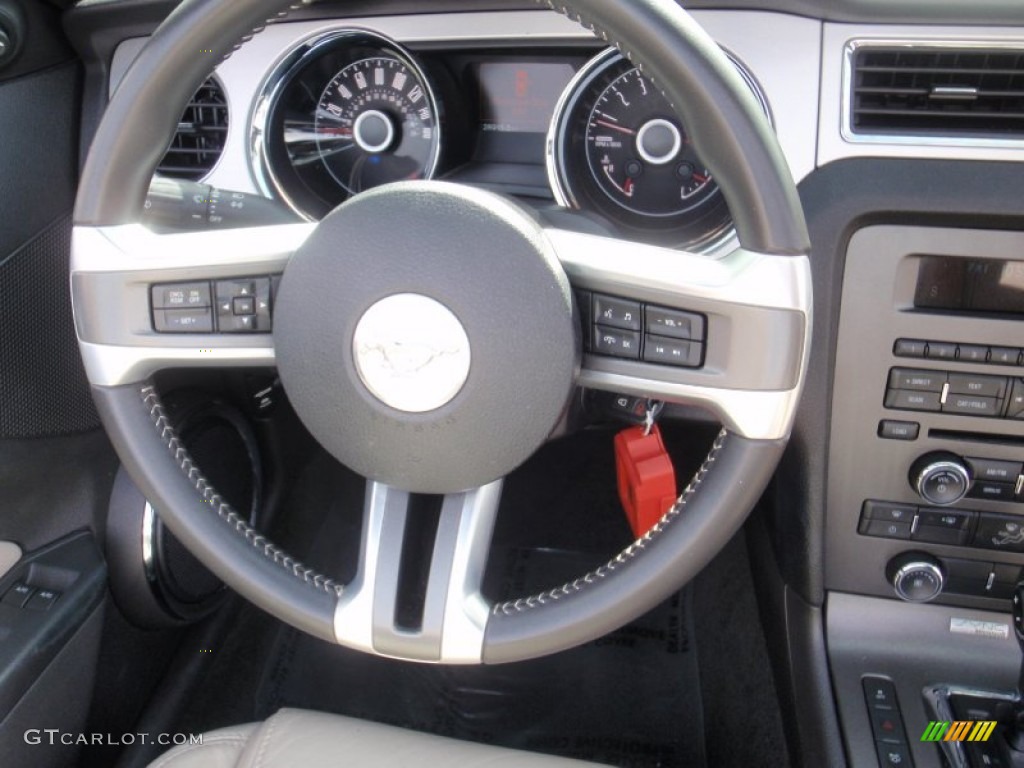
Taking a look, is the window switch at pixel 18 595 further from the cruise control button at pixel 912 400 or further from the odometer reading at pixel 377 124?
the cruise control button at pixel 912 400

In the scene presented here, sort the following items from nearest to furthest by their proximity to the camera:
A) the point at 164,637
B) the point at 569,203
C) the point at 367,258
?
the point at 367,258, the point at 569,203, the point at 164,637

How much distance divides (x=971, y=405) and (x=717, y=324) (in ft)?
1.60

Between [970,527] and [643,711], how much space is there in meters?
0.68

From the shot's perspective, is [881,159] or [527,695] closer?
[881,159]

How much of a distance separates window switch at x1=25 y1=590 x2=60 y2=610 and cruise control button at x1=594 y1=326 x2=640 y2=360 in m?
0.84

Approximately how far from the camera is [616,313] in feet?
2.97

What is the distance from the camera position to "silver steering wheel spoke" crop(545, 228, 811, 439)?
85 centimetres

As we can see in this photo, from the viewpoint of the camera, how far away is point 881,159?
117 centimetres

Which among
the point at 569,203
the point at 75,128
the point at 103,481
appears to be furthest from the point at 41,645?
the point at 569,203

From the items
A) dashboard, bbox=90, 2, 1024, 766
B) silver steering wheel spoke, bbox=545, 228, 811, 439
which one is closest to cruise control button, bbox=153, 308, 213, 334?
silver steering wheel spoke, bbox=545, 228, 811, 439

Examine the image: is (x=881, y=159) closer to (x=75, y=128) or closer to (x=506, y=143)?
(x=506, y=143)

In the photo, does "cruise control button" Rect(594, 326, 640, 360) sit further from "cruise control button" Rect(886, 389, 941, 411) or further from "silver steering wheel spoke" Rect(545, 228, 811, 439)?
"cruise control button" Rect(886, 389, 941, 411)

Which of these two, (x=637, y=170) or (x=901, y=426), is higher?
(x=637, y=170)

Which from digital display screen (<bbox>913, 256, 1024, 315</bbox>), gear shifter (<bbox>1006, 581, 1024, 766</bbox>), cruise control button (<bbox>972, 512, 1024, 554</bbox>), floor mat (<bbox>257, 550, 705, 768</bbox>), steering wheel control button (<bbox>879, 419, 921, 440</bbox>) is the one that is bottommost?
floor mat (<bbox>257, 550, 705, 768</bbox>)
